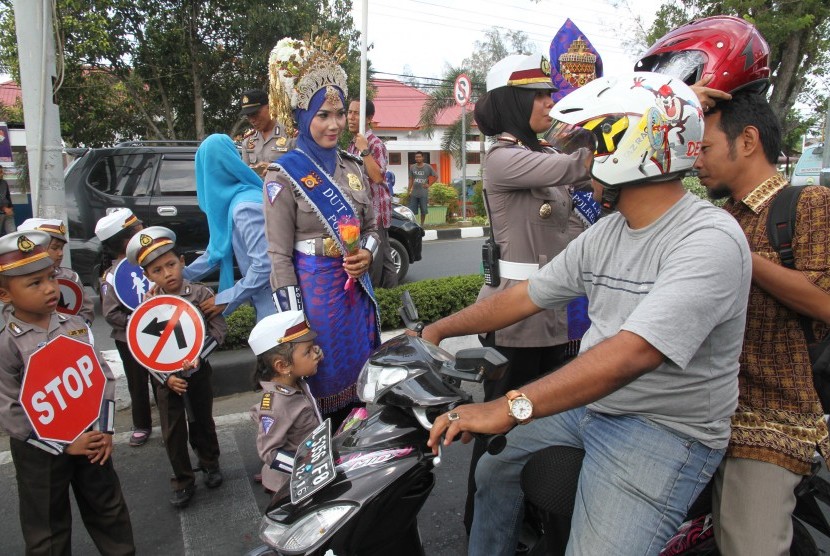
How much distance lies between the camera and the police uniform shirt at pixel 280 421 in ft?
8.18

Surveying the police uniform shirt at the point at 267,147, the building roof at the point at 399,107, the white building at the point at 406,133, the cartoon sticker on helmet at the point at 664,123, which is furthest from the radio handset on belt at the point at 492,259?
the building roof at the point at 399,107

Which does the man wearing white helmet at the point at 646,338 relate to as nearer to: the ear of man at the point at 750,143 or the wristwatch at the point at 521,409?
the wristwatch at the point at 521,409

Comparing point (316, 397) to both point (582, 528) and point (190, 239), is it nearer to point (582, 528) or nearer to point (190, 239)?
point (582, 528)

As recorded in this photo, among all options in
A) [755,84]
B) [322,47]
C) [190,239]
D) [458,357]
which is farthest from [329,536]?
[190,239]

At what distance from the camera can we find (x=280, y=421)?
2.52m

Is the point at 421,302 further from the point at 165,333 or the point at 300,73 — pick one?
the point at 300,73

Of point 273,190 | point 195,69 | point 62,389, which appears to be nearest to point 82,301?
point 62,389

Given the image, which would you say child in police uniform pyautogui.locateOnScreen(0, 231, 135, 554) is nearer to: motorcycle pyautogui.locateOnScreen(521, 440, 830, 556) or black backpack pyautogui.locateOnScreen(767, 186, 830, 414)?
motorcycle pyautogui.locateOnScreen(521, 440, 830, 556)

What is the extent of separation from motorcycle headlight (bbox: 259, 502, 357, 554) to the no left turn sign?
4.68 feet

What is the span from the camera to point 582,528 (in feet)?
5.20

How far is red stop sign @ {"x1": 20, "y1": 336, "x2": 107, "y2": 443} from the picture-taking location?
2219mm

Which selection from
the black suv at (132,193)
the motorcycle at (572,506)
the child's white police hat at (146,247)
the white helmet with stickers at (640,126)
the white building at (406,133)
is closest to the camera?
the white helmet with stickers at (640,126)

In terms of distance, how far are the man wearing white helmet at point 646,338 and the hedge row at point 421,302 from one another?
3807mm

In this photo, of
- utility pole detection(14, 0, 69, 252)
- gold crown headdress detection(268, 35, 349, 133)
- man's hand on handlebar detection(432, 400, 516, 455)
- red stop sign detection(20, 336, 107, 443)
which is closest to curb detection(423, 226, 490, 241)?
utility pole detection(14, 0, 69, 252)
